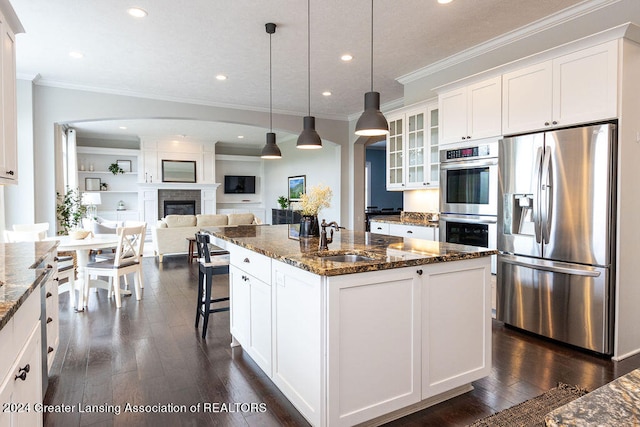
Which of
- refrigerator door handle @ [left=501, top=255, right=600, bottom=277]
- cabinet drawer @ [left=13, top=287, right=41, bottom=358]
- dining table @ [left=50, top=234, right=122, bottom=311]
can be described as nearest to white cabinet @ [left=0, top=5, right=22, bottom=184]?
cabinet drawer @ [left=13, top=287, right=41, bottom=358]

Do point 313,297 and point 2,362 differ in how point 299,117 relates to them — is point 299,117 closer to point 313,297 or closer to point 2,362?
point 313,297

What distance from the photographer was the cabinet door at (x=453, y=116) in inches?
152

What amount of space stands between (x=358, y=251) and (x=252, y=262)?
0.76m

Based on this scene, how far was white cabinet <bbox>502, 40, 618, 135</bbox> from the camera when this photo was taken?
2727 mm

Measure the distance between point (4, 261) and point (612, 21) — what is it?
4.65 meters

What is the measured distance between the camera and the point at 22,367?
1.33 meters

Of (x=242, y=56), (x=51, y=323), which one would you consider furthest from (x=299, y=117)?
(x=51, y=323)

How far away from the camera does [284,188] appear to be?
10883 millimetres

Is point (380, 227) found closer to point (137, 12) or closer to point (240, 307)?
point (240, 307)

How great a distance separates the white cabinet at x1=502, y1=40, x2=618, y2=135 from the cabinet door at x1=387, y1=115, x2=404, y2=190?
1774 millimetres

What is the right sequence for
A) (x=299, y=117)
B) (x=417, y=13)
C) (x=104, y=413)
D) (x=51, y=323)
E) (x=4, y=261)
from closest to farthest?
(x=4, y=261), (x=104, y=413), (x=51, y=323), (x=417, y=13), (x=299, y=117)

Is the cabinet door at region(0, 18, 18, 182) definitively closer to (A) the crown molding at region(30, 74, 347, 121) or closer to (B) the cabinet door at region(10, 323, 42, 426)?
(B) the cabinet door at region(10, 323, 42, 426)

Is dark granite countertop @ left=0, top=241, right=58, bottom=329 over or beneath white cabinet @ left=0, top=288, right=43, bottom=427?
over

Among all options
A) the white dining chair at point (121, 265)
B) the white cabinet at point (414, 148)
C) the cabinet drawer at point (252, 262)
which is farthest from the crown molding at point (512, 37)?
the white dining chair at point (121, 265)
